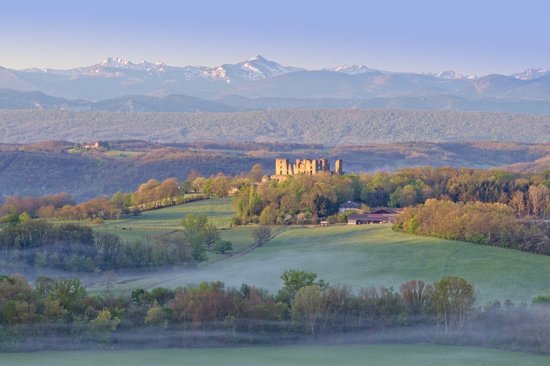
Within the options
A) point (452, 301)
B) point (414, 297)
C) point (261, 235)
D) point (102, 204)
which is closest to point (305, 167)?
point (102, 204)

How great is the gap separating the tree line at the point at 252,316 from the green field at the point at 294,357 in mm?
958

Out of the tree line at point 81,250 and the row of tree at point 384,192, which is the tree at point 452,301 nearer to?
the tree line at point 81,250

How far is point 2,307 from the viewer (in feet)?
148

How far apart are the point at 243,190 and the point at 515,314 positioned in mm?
45633

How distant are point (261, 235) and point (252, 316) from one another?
86.2 feet

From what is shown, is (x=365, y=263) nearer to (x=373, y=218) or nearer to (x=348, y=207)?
(x=373, y=218)

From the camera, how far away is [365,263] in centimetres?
6247

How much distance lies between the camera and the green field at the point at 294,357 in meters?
42.0

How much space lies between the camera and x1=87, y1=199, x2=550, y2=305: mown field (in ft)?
186

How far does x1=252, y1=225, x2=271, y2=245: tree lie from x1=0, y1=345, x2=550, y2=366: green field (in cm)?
2702

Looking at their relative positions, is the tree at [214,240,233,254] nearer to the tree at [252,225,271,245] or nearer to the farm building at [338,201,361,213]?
the tree at [252,225,271,245]

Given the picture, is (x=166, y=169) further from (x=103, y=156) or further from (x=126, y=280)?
(x=126, y=280)

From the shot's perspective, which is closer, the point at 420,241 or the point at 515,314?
the point at 515,314

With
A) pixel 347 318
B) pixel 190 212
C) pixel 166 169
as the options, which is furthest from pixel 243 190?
pixel 166 169
